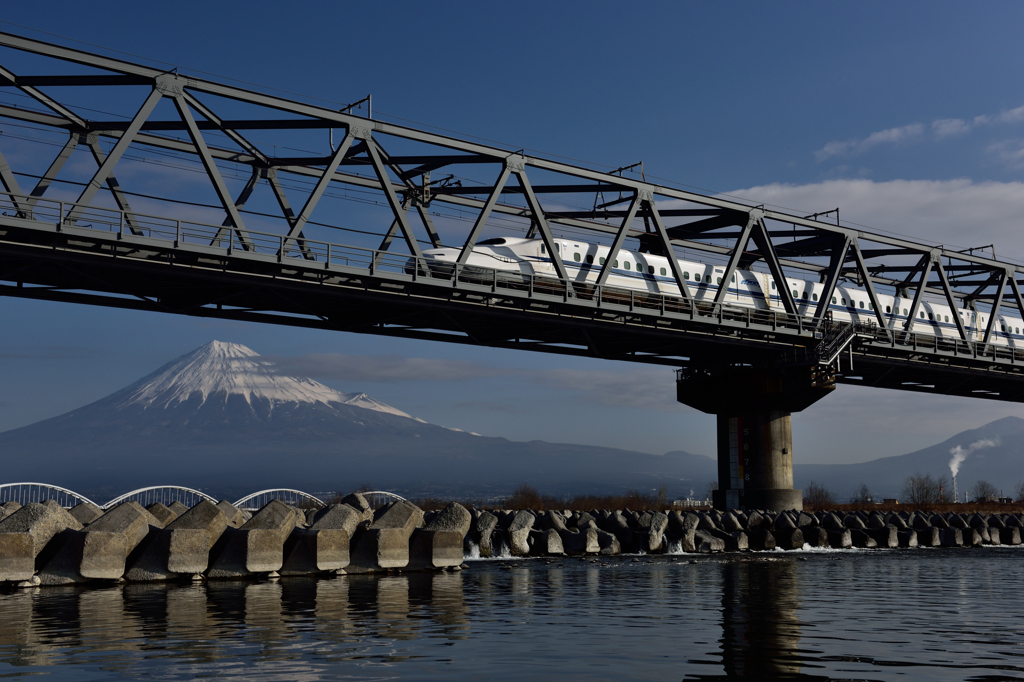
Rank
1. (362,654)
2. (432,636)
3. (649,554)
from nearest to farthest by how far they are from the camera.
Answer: (362,654), (432,636), (649,554)

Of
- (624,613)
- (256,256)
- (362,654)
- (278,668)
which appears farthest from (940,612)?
(256,256)

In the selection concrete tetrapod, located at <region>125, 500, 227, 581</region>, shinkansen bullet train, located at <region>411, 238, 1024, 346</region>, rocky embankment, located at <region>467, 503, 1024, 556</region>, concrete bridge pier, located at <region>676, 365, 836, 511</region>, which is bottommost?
rocky embankment, located at <region>467, 503, 1024, 556</region>

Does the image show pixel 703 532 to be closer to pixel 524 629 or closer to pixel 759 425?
pixel 759 425

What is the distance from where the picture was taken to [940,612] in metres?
18.5

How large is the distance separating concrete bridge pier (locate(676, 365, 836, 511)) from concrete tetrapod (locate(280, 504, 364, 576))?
112 ft

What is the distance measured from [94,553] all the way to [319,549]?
519cm

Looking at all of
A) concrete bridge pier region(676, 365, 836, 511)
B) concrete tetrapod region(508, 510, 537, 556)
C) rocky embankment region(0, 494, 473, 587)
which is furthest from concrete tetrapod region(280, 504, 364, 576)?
concrete bridge pier region(676, 365, 836, 511)

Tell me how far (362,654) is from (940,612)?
470 inches

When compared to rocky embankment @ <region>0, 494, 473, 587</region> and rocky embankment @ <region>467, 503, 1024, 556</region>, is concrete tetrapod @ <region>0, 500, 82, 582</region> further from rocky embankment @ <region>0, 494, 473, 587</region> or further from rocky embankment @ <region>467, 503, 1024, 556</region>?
rocky embankment @ <region>467, 503, 1024, 556</region>

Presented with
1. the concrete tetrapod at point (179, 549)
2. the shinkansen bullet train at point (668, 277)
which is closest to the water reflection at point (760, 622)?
the concrete tetrapod at point (179, 549)

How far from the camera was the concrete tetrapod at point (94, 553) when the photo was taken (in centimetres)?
2125

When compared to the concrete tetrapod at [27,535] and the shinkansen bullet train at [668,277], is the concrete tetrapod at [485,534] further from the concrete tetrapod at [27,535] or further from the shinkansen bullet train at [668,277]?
the concrete tetrapod at [27,535]

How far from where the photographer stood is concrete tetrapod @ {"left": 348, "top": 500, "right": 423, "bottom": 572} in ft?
80.3

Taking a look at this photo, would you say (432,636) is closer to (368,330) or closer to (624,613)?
(624,613)
